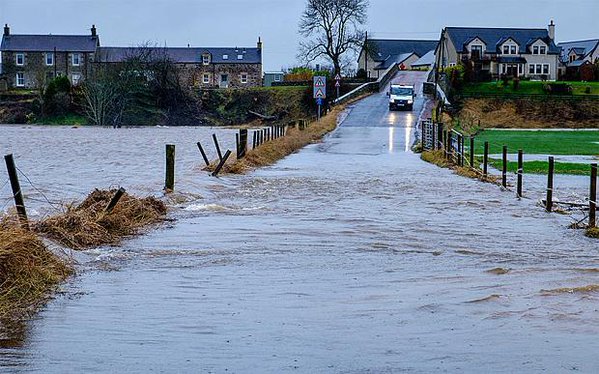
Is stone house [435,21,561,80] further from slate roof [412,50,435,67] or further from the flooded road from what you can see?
the flooded road

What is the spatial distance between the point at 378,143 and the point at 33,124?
62.1 metres

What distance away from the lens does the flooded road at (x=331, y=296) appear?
32.4ft

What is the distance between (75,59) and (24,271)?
413 ft

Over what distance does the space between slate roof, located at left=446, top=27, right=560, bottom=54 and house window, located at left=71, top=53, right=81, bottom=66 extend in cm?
4994

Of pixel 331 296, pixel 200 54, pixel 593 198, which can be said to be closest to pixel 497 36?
pixel 200 54

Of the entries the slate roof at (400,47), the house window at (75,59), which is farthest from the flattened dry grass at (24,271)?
the slate roof at (400,47)

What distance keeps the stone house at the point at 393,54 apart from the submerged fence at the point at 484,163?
304 ft

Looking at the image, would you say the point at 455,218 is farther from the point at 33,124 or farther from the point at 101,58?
the point at 101,58

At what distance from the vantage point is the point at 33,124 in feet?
350

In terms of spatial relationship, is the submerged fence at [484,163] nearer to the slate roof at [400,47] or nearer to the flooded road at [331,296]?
the flooded road at [331,296]

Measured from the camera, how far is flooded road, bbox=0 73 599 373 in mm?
9875

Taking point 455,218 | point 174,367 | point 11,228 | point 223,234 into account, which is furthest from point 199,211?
point 174,367

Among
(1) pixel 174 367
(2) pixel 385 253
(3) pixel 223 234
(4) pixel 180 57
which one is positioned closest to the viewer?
(1) pixel 174 367

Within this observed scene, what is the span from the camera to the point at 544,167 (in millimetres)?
36500
